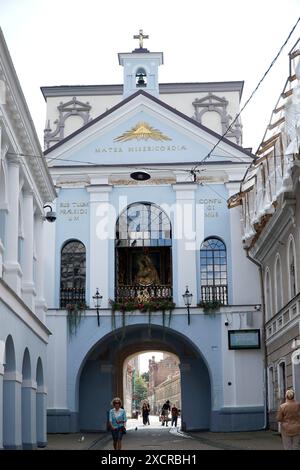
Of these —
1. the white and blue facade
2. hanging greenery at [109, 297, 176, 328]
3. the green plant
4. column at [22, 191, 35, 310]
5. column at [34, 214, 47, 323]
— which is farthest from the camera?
hanging greenery at [109, 297, 176, 328]

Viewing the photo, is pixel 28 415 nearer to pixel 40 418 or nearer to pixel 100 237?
pixel 40 418

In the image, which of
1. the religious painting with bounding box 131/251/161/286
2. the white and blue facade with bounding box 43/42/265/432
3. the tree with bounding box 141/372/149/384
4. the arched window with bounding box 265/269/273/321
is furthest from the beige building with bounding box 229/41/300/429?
the tree with bounding box 141/372/149/384

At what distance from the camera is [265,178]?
24125mm

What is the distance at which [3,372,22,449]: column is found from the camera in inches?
708

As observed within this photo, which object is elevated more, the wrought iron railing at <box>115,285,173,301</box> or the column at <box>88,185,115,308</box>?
the column at <box>88,185,115,308</box>

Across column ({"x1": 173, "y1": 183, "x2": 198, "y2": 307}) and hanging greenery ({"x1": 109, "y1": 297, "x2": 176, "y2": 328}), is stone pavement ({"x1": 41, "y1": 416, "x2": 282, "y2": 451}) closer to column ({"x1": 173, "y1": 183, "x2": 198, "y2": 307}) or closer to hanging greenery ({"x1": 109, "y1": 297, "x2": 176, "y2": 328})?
hanging greenery ({"x1": 109, "y1": 297, "x2": 176, "y2": 328})

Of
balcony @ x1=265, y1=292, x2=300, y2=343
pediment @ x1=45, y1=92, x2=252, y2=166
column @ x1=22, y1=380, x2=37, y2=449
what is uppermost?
pediment @ x1=45, y1=92, x2=252, y2=166

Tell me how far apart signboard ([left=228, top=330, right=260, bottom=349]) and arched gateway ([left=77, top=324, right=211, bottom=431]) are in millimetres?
1782

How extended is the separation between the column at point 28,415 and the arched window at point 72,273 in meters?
9.59

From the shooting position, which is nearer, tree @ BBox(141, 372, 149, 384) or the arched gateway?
the arched gateway

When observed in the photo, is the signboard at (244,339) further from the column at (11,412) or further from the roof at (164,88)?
the roof at (164,88)

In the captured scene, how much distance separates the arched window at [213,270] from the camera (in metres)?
30.7

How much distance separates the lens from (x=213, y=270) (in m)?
30.9

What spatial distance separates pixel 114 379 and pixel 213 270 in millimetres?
6843
